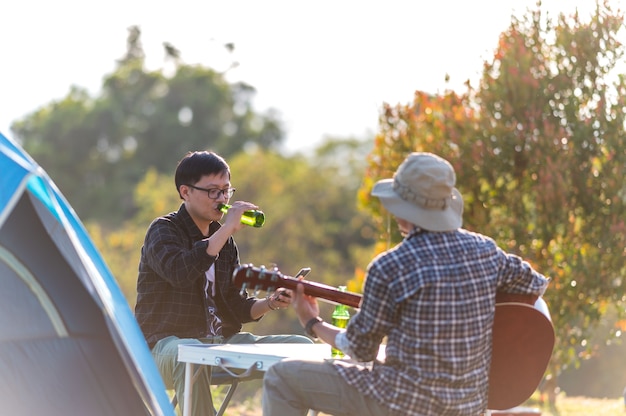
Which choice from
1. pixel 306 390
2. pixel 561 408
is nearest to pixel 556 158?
pixel 561 408

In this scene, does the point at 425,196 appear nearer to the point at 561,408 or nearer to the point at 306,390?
the point at 306,390

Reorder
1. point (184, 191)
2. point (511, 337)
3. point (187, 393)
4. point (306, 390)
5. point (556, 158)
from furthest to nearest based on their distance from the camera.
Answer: point (556, 158) < point (184, 191) < point (187, 393) < point (511, 337) < point (306, 390)

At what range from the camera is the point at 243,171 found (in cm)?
2322

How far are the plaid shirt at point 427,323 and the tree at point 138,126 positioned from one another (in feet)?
96.0

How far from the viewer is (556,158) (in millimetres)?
7160

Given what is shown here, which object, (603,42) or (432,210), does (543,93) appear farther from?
(432,210)

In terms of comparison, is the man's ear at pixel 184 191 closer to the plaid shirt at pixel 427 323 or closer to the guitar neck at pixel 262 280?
the guitar neck at pixel 262 280

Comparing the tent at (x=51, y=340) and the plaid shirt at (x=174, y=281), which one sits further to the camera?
the plaid shirt at (x=174, y=281)

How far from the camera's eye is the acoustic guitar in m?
3.56

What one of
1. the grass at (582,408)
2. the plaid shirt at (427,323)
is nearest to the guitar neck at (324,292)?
the plaid shirt at (427,323)

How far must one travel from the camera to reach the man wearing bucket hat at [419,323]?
126 inches

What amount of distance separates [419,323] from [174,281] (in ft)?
4.76

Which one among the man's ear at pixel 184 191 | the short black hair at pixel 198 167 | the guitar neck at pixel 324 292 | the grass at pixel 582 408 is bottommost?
the grass at pixel 582 408

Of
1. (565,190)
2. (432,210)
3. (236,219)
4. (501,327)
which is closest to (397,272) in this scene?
(432,210)
